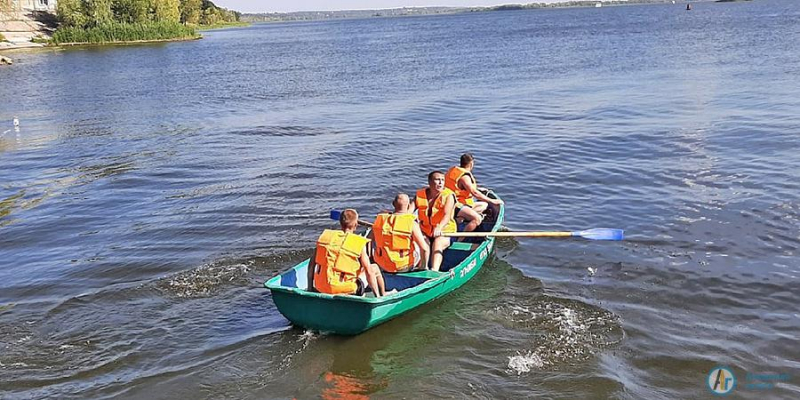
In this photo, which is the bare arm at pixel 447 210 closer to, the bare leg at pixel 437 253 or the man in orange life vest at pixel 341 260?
the bare leg at pixel 437 253

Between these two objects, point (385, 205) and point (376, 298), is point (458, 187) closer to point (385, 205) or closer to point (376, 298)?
point (385, 205)

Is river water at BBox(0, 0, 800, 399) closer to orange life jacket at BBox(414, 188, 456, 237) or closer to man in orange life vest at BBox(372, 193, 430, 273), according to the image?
man in orange life vest at BBox(372, 193, 430, 273)

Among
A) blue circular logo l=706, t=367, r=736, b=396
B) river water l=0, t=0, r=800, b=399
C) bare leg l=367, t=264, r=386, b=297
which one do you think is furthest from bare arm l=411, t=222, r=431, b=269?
blue circular logo l=706, t=367, r=736, b=396

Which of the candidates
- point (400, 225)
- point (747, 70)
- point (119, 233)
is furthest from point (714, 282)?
point (747, 70)

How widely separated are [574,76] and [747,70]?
707 centimetres

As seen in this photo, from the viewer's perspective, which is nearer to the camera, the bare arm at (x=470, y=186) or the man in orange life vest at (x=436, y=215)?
the man in orange life vest at (x=436, y=215)

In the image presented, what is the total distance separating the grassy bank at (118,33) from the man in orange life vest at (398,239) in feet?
249

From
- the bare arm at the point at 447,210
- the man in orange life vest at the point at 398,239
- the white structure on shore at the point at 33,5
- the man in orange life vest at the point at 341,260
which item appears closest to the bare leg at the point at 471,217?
the bare arm at the point at 447,210

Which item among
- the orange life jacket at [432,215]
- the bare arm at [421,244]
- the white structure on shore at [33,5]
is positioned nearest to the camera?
the bare arm at [421,244]

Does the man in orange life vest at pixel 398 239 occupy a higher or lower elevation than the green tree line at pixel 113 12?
lower

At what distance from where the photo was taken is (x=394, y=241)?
Result: 29.6 ft

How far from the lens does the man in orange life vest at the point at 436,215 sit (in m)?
9.80

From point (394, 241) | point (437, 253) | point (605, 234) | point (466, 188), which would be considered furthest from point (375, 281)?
point (605, 234)

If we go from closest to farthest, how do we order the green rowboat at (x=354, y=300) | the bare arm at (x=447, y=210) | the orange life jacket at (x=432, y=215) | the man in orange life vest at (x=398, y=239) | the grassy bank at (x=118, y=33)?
the green rowboat at (x=354, y=300) < the man in orange life vest at (x=398, y=239) < the bare arm at (x=447, y=210) < the orange life jacket at (x=432, y=215) < the grassy bank at (x=118, y=33)
